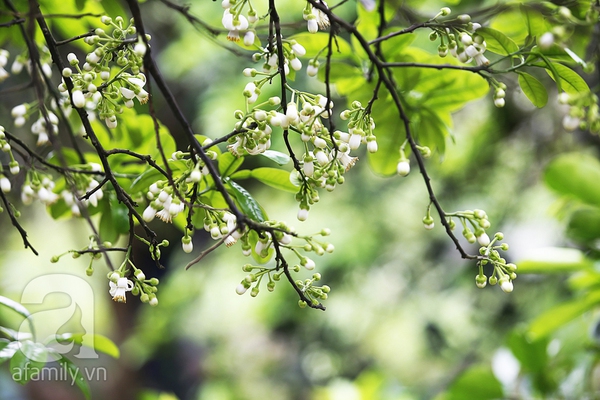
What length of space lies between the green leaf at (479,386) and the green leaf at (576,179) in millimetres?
324

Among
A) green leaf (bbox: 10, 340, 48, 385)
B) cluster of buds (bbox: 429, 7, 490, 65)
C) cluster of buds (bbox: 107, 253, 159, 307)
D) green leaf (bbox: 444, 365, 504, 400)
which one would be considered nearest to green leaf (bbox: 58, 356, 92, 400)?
green leaf (bbox: 10, 340, 48, 385)

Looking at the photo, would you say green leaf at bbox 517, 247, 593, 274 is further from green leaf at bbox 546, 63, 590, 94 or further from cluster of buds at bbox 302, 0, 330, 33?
cluster of buds at bbox 302, 0, 330, 33

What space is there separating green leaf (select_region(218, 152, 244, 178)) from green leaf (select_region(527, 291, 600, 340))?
2.02ft

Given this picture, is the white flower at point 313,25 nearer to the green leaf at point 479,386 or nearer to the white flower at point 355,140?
the white flower at point 355,140

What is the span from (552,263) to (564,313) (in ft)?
0.35

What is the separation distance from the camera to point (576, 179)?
0.76m

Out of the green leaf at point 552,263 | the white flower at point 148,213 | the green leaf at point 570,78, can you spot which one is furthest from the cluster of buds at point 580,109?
the green leaf at point 552,263

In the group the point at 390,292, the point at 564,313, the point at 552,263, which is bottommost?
the point at 390,292

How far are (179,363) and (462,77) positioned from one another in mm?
2842

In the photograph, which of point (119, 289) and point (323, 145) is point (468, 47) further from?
point (119, 289)

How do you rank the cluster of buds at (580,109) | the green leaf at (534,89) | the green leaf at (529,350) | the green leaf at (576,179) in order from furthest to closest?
the green leaf at (529,350), the green leaf at (576,179), the green leaf at (534,89), the cluster of buds at (580,109)

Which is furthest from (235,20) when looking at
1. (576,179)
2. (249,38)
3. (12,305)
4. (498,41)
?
(576,179)

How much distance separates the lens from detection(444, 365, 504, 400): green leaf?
0.87 m

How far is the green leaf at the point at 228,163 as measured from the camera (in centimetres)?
50
